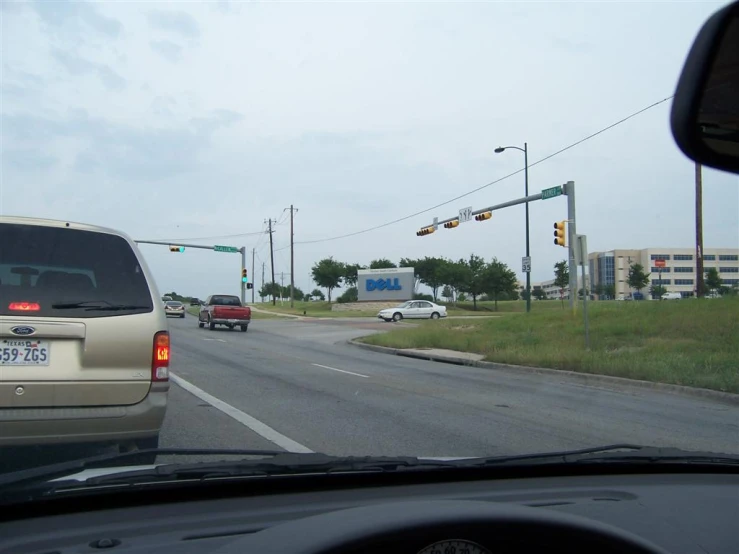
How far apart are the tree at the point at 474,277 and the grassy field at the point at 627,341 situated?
42574 mm

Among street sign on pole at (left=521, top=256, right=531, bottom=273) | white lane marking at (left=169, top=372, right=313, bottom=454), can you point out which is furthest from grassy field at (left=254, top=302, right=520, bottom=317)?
white lane marking at (left=169, top=372, right=313, bottom=454)

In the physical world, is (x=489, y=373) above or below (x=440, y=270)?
below

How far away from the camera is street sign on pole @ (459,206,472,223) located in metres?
30.0

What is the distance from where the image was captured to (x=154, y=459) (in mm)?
4027

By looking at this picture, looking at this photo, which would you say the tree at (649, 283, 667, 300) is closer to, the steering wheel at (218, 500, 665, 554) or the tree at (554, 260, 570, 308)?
the tree at (554, 260, 570, 308)

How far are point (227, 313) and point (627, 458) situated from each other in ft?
104

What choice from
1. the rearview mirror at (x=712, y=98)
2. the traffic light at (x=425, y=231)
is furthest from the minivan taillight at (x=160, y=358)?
the traffic light at (x=425, y=231)

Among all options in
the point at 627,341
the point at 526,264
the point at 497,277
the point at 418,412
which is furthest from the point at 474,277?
the point at 418,412

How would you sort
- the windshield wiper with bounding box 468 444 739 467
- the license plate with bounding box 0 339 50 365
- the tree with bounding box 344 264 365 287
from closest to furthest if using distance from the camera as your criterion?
the windshield wiper with bounding box 468 444 739 467 < the license plate with bounding box 0 339 50 365 < the tree with bounding box 344 264 365 287

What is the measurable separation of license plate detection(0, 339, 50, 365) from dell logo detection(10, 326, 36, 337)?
0.05 metres

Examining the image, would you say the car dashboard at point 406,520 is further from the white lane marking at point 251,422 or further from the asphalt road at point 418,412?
the asphalt road at point 418,412

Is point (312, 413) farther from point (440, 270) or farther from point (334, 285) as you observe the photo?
point (334, 285)

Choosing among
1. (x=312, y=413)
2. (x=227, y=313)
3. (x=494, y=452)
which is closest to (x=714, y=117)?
(x=494, y=452)

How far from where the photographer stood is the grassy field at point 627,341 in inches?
582
